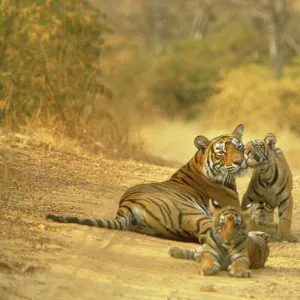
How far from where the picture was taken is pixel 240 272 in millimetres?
6336

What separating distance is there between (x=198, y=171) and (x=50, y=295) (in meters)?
3.34

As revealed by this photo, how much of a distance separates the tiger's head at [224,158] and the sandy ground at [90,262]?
0.71 metres

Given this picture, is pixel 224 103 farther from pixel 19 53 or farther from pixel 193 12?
pixel 193 12

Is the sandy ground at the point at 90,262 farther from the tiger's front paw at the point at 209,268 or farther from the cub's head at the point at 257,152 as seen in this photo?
the cub's head at the point at 257,152

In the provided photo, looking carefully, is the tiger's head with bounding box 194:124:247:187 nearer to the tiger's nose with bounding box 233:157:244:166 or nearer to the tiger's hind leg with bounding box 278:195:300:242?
the tiger's nose with bounding box 233:157:244:166

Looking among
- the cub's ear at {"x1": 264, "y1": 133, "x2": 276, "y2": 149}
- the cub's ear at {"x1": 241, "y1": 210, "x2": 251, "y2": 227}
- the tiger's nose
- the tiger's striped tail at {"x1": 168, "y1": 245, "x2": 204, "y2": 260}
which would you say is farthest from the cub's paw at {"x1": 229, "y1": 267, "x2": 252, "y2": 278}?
the cub's ear at {"x1": 264, "y1": 133, "x2": 276, "y2": 149}

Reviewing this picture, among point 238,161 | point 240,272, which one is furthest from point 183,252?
point 238,161

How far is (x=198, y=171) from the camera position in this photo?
8.45 metres

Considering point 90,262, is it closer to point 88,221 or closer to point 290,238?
point 88,221

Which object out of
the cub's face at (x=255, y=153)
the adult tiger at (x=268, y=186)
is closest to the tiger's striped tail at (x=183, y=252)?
the adult tiger at (x=268, y=186)

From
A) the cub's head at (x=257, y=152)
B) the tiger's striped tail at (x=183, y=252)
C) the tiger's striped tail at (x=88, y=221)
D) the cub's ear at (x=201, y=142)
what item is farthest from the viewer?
the cub's head at (x=257, y=152)

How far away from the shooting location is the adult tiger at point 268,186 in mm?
8688

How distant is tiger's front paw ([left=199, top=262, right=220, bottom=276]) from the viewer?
20.7 feet

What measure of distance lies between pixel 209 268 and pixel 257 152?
8.34 feet
